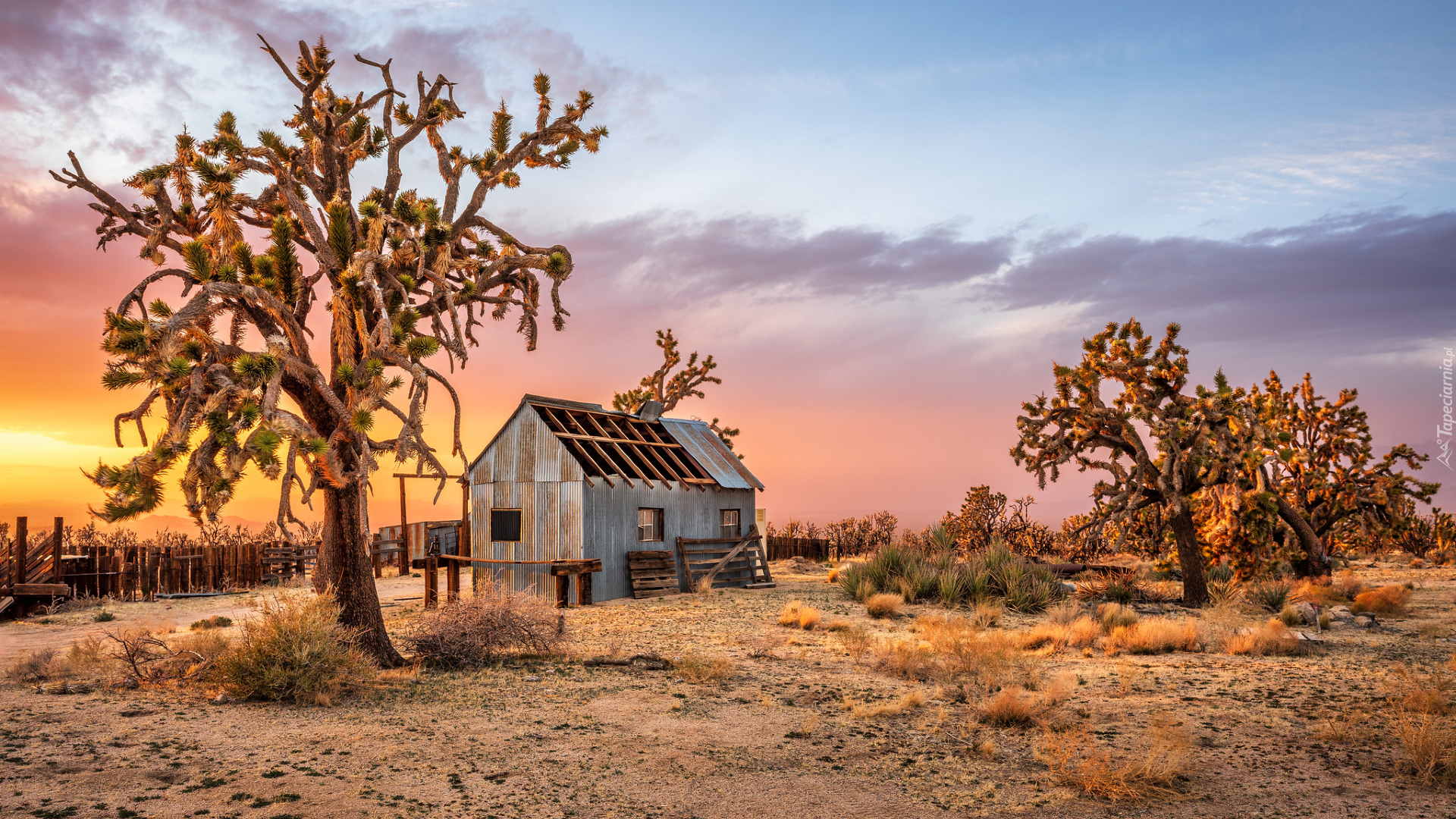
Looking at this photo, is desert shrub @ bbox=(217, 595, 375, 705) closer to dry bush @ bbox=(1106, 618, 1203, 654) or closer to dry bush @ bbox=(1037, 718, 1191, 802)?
dry bush @ bbox=(1037, 718, 1191, 802)

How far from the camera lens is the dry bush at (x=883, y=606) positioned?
17859 mm

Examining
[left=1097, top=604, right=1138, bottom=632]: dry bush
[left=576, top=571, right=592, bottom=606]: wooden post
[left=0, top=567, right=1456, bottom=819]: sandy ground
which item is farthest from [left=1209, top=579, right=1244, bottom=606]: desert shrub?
[left=576, top=571, right=592, bottom=606]: wooden post

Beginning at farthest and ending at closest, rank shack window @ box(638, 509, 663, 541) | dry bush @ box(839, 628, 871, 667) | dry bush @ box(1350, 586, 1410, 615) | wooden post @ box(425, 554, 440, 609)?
1. shack window @ box(638, 509, 663, 541)
2. wooden post @ box(425, 554, 440, 609)
3. dry bush @ box(1350, 586, 1410, 615)
4. dry bush @ box(839, 628, 871, 667)

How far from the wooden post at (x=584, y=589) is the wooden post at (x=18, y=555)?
42.3ft

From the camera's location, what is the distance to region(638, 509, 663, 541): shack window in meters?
23.8

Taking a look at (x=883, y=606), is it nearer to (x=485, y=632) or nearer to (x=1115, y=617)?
(x=1115, y=617)

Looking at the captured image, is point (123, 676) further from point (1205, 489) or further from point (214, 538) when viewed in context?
point (214, 538)

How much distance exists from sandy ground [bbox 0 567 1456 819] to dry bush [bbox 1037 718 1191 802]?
0.14m

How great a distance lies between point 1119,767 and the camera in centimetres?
721

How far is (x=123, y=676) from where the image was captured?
10.6 m

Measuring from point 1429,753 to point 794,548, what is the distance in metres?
32.2

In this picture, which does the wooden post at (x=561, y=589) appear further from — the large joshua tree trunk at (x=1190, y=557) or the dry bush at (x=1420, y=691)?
the dry bush at (x=1420, y=691)

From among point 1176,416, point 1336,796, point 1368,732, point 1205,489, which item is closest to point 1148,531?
point 1205,489

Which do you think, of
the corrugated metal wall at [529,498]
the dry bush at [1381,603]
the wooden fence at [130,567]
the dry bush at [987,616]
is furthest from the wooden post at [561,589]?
the dry bush at [1381,603]
